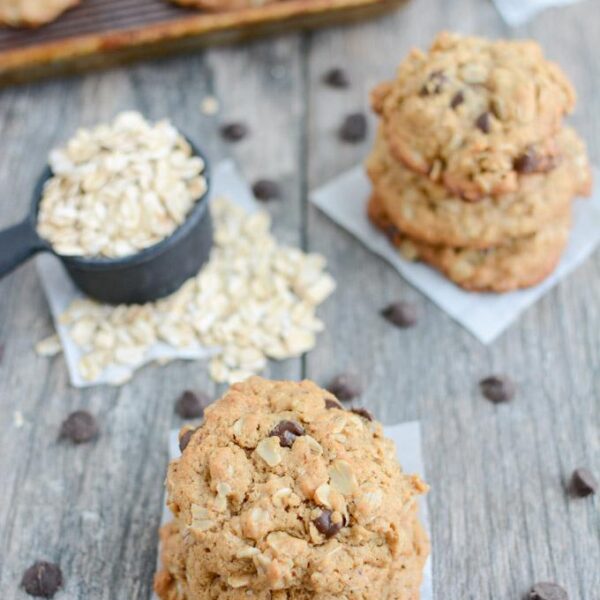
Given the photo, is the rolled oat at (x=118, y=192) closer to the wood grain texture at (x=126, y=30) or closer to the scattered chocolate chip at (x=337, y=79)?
the wood grain texture at (x=126, y=30)

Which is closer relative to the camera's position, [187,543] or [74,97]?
[187,543]

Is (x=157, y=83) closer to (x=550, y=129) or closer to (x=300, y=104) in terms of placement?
(x=300, y=104)

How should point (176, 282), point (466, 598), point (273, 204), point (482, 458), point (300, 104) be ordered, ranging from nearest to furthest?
point (466, 598) → point (482, 458) → point (176, 282) → point (273, 204) → point (300, 104)

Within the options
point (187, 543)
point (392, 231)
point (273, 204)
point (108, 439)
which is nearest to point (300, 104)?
point (273, 204)

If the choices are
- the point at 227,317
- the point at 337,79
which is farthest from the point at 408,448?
the point at 337,79

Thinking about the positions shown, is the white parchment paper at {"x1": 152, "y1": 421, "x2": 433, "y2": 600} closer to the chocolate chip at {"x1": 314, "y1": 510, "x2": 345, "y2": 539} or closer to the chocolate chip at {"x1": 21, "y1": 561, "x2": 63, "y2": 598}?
the chocolate chip at {"x1": 21, "y1": 561, "x2": 63, "y2": 598}

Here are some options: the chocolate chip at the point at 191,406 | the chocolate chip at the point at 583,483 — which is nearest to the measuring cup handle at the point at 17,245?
the chocolate chip at the point at 191,406

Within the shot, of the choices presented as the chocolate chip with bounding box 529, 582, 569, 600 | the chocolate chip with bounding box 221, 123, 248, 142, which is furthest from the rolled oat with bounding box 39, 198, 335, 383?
the chocolate chip with bounding box 529, 582, 569, 600

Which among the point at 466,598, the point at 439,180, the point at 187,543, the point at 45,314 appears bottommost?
the point at 466,598
